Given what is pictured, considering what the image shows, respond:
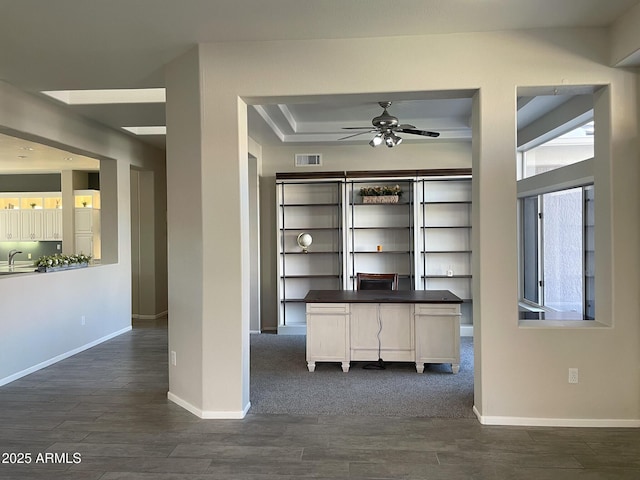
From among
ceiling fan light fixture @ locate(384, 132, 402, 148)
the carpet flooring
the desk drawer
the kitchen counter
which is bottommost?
the carpet flooring

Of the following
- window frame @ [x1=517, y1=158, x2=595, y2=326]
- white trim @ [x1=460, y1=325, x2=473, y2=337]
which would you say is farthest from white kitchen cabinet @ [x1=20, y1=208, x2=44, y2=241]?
window frame @ [x1=517, y1=158, x2=595, y2=326]

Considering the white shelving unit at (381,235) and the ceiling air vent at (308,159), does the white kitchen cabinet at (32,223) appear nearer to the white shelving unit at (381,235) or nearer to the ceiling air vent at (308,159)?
the ceiling air vent at (308,159)

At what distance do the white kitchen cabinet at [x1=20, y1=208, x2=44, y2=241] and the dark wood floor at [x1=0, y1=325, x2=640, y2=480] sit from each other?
20.6ft

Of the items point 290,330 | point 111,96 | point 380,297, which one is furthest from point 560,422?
point 111,96

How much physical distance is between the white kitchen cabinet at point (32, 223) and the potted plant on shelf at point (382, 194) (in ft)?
22.6

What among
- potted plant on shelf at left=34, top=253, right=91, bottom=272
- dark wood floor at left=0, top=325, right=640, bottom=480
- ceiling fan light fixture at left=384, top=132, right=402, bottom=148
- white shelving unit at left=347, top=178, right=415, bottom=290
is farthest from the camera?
white shelving unit at left=347, top=178, right=415, bottom=290

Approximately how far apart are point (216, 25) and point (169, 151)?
1.14 m

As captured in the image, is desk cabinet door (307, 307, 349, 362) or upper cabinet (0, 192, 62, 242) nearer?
desk cabinet door (307, 307, 349, 362)

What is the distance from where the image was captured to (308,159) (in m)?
7.21

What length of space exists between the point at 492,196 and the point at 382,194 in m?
3.36

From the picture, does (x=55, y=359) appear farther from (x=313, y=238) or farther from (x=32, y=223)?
(x=32, y=223)

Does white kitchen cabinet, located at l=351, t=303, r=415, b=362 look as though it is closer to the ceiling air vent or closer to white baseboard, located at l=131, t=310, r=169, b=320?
the ceiling air vent

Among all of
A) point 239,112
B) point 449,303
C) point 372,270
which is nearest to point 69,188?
point 372,270

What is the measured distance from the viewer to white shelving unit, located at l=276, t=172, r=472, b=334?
687cm
